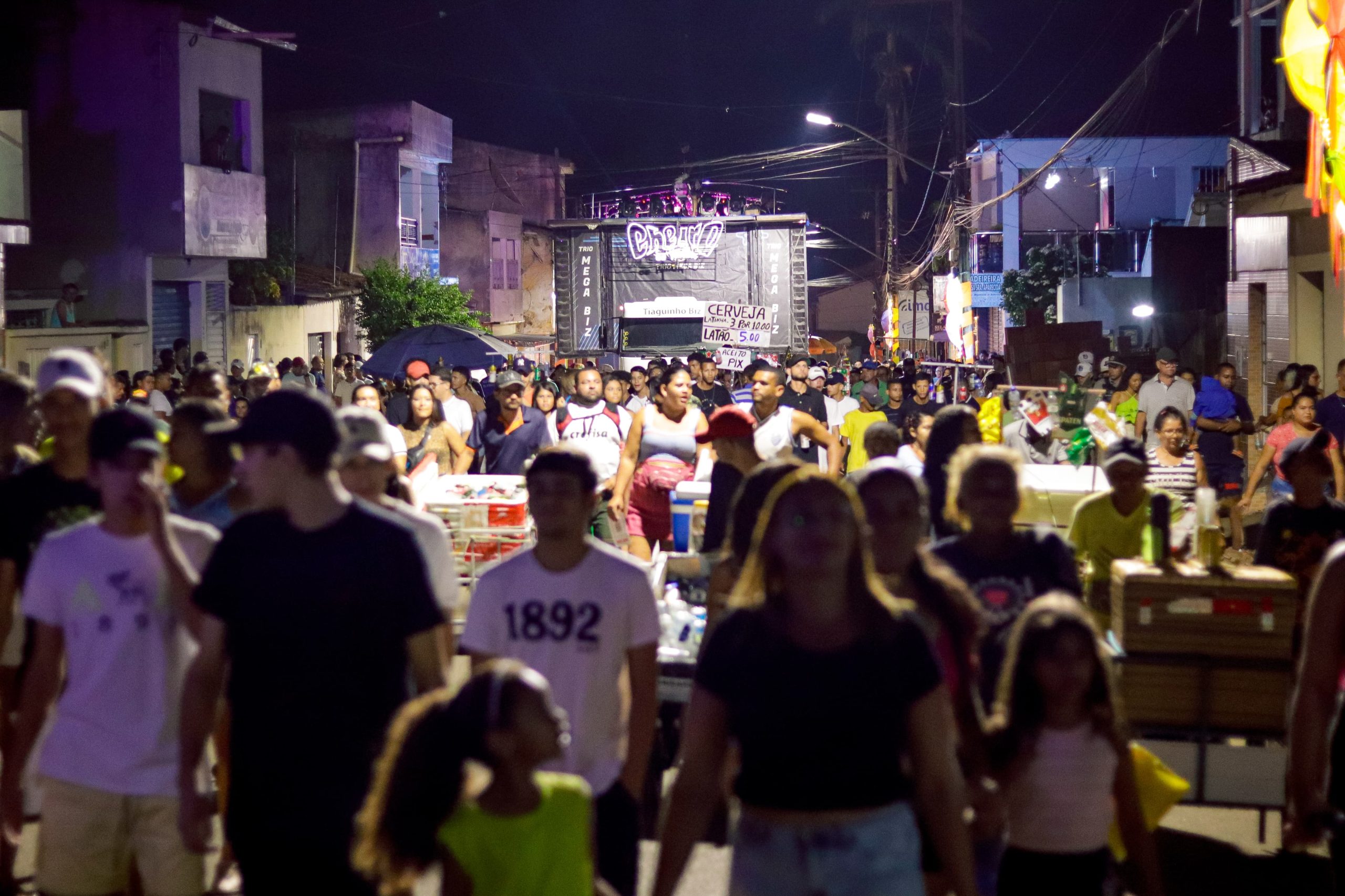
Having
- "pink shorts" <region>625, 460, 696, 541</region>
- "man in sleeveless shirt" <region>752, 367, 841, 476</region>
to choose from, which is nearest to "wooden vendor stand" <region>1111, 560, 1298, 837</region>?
"man in sleeveless shirt" <region>752, 367, 841, 476</region>

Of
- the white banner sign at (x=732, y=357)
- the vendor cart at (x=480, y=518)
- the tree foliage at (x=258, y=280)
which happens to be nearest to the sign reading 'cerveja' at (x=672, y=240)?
the tree foliage at (x=258, y=280)

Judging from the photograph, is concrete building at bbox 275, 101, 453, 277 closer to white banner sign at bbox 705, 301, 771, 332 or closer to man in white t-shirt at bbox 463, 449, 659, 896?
white banner sign at bbox 705, 301, 771, 332

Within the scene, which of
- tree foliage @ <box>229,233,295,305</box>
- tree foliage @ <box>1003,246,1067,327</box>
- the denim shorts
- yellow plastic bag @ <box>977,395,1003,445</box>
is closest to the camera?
the denim shorts

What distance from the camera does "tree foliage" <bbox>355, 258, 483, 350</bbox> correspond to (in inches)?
1585

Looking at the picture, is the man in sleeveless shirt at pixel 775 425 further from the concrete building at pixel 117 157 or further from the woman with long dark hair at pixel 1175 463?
the concrete building at pixel 117 157

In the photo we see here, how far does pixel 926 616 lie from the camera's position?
4355 mm

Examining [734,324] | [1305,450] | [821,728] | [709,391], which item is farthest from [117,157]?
[821,728]

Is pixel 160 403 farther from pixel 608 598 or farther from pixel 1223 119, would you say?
pixel 1223 119

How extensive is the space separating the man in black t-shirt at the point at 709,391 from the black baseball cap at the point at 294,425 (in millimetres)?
12826

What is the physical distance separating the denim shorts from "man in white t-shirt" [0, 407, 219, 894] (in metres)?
1.69

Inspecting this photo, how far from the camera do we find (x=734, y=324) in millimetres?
25906

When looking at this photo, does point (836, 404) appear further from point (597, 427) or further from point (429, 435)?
point (429, 435)

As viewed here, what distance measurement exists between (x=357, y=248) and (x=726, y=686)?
44560 millimetres

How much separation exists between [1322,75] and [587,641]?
9085mm
